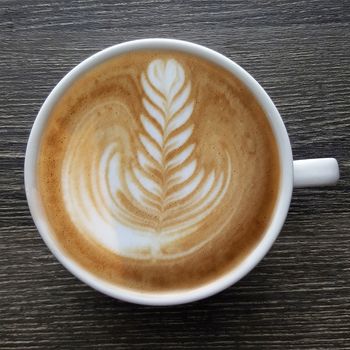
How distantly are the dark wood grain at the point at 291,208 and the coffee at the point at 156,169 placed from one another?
135 mm

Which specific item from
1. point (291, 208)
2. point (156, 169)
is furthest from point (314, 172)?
point (156, 169)

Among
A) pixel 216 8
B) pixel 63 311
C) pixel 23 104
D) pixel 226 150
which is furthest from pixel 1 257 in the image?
pixel 216 8

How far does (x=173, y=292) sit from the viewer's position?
0.80m

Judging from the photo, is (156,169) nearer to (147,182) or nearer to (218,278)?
(147,182)

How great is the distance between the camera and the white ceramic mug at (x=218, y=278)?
0.78m

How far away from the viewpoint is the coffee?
0.79 meters

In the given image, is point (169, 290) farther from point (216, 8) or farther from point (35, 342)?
point (216, 8)

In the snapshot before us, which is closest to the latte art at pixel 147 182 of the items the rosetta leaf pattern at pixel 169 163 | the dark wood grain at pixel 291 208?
the rosetta leaf pattern at pixel 169 163

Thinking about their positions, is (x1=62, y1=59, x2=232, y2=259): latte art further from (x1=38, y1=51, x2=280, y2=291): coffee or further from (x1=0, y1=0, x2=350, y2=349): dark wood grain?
(x1=0, y1=0, x2=350, y2=349): dark wood grain

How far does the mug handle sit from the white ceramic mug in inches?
0.6

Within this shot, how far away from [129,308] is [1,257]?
A: 219mm

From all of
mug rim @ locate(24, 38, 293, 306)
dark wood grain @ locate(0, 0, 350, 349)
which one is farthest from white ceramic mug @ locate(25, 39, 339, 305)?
dark wood grain @ locate(0, 0, 350, 349)

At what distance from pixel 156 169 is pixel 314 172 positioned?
0.22 metres

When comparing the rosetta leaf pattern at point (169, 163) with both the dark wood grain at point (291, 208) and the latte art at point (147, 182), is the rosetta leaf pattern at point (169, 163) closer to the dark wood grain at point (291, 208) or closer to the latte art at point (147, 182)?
the latte art at point (147, 182)
